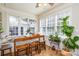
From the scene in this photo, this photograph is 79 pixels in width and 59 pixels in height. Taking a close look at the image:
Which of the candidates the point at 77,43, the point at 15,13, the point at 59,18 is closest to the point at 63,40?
the point at 77,43

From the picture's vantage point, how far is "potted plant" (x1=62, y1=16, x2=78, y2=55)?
1981 mm

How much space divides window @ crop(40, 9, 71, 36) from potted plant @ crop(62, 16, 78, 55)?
8 centimetres

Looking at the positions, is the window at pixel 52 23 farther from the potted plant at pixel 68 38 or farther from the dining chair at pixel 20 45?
the dining chair at pixel 20 45

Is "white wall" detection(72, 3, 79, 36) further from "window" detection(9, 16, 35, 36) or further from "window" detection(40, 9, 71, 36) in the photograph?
"window" detection(9, 16, 35, 36)

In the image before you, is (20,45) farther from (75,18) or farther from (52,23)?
(75,18)

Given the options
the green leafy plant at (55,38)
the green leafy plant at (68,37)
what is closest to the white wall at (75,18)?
the green leafy plant at (68,37)

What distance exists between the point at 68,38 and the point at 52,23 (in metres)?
0.43

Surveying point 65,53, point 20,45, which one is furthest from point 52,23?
point 20,45

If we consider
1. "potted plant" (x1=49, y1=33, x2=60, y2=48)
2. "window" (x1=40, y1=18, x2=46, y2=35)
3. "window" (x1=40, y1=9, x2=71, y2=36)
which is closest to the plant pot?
"potted plant" (x1=49, y1=33, x2=60, y2=48)

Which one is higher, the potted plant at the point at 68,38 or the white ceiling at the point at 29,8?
the white ceiling at the point at 29,8

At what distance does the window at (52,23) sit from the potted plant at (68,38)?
78 mm

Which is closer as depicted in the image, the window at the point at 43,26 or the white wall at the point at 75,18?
the white wall at the point at 75,18

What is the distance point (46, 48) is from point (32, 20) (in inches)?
24.5

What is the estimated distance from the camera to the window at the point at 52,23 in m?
2.02
